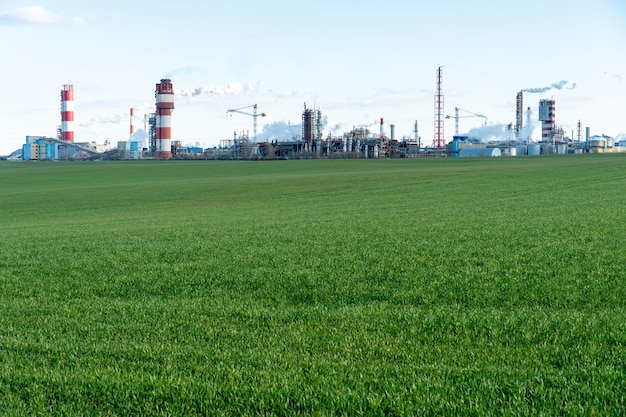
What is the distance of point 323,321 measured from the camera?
799cm

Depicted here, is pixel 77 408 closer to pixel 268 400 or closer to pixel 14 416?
pixel 14 416

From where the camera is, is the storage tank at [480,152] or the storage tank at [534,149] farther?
the storage tank at [534,149]

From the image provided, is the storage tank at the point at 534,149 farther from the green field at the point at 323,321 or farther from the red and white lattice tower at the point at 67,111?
the green field at the point at 323,321

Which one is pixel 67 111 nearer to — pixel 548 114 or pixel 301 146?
pixel 301 146

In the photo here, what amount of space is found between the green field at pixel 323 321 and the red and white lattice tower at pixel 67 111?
16075cm

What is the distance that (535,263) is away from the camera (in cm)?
1112

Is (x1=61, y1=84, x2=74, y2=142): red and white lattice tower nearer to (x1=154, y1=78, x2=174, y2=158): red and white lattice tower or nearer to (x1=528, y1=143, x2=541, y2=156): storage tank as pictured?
(x1=154, y1=78, x2=174, y2=158): red and white lattice tower

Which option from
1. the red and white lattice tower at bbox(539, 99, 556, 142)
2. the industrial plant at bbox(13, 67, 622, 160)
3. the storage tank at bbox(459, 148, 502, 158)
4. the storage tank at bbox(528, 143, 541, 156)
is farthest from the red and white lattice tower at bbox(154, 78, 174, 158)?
the red and white lattice tower at bbox(539, 99, 556, 142)

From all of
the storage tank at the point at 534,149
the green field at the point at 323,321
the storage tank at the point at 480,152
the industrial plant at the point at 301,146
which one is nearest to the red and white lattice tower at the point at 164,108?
the industrial plant at the point at 301,146

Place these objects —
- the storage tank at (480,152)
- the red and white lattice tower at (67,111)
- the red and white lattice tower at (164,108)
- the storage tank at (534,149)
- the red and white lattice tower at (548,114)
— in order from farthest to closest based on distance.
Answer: the red and white lattice tower at (548,114), the storage tank at (534,149), the red and white lattice tower at (67,111), the storage tank at (480,152), the red and white lattice tower at (164,108)

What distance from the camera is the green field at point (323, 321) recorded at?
549 cm

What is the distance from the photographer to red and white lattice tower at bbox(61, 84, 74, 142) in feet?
546

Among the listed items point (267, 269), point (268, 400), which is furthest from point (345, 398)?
point (267, 269)

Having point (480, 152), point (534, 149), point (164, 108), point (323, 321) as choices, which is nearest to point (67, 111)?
point (164, 108)
